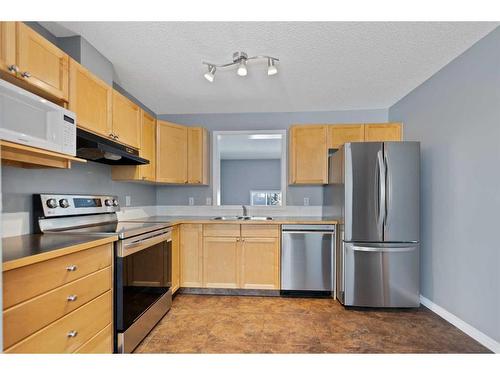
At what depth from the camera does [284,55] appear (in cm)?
217

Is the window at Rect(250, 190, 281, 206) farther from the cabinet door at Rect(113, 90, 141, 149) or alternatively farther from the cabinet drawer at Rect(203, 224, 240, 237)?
the cabinet door at Rect(113, 90, 141, 149)

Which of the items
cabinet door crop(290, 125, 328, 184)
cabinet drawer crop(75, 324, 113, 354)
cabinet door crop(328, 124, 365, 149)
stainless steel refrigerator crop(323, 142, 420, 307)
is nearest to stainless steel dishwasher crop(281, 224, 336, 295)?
stainless steel refrigerator crop(323, 142, 420, 307)

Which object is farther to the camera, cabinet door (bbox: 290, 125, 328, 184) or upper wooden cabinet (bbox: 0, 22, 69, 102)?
cabinet door (bbox: 290, 125, 328, 184)

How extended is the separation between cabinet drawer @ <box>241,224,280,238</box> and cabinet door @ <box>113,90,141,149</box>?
4.87 ft

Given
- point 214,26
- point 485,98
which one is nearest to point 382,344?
point 485,98

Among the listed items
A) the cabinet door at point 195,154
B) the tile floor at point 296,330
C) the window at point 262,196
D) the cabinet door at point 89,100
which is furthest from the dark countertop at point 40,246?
the window at point 262,196

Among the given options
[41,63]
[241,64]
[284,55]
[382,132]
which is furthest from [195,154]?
[382,132]

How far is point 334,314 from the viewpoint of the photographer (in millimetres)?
2486

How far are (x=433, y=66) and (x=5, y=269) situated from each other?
333cm

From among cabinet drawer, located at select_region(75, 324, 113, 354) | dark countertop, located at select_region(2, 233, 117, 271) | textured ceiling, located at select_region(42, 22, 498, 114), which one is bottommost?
cabinet drawer, located at select_region(75, 324, 113, 354)

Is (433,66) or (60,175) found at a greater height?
(433,66)

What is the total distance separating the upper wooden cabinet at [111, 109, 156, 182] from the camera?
266 centimetres
